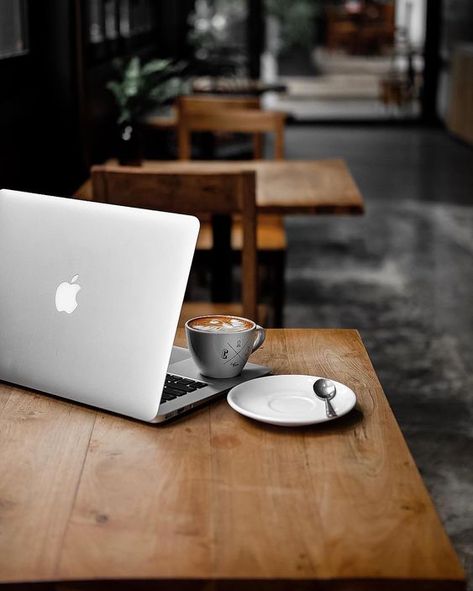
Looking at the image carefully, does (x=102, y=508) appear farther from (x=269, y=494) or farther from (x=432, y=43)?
(x=432, y=43)

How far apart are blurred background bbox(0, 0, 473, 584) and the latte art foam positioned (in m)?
1.21

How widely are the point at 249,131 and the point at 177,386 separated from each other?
305cm

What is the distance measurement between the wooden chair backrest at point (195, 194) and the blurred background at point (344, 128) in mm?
853

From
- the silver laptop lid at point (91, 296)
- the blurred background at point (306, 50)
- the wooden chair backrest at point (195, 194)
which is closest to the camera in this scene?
the silver laptop lid at point (91, 296)

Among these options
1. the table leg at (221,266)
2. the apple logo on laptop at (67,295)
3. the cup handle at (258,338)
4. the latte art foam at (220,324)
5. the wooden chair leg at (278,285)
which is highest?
the apple logo on laptop at (67,295)

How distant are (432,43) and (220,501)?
11320mm

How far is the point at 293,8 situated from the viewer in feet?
38.5

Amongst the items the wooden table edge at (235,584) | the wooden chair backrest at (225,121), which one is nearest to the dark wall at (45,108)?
the wooden chair backrest at (225,121)

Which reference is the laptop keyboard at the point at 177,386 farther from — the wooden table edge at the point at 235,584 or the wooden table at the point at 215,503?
the wooden table edge at the point at 235,584

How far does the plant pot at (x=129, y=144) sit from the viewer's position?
360cm

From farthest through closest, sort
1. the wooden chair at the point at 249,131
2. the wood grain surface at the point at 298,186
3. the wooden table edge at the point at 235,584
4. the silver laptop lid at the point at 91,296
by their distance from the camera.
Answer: the wooden chair at the point at 249,131 → the wood grain surface at the point at 298,186 → the silver laptop lid at the point at 91,296 → the wooden table edge at the point at 235,584

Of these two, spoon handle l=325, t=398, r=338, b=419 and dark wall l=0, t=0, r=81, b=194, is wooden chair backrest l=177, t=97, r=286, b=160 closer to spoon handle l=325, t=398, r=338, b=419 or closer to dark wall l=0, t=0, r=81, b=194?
dark wall l=0, t=0, r=81, b=194

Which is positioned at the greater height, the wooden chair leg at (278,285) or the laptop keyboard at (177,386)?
the laptop keyboard at (177,386)

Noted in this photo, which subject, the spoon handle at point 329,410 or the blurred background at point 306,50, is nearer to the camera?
the spoon handle at point 329,410
